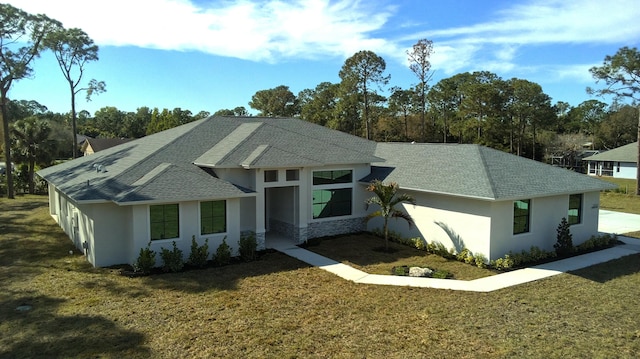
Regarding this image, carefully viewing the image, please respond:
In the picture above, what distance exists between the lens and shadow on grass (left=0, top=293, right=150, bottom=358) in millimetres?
8211

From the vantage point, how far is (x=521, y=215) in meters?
15.2

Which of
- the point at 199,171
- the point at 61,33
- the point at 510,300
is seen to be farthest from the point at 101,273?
the point at 61,33

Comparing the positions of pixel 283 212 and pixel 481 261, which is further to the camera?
pixel 283 212

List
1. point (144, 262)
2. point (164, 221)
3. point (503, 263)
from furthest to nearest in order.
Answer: point (164, 221) → point (503, 263) → point (144, 262)

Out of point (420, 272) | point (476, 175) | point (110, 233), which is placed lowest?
point (420, 272)

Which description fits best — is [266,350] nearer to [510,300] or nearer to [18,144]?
[510,300]

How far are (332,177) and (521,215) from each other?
778 centimetres

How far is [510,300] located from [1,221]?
25.1 meters

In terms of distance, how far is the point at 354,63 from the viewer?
169 feet

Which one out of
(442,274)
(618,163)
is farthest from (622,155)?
(442,274)

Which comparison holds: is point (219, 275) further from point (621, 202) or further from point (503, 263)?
point (621, 202)

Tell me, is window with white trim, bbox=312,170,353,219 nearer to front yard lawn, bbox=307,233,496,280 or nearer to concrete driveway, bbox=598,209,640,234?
front yard lawn, bbox=307,233,496,280

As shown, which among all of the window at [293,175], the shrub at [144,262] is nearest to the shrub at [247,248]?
the shrub at [144,262]

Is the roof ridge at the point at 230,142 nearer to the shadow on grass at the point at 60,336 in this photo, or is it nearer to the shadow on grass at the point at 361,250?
the shadow on grass at the point at 361,250
